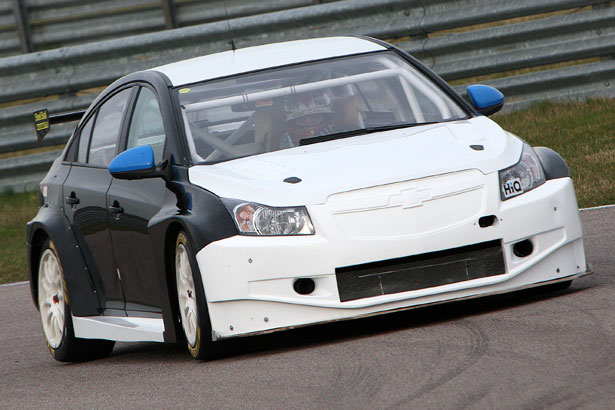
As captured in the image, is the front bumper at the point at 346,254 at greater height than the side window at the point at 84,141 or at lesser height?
lesser

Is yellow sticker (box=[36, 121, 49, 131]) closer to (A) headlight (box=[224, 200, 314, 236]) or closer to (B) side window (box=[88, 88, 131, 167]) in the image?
(B) side window (box=[88, 88, 131, 167])

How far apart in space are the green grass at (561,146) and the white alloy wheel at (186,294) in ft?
17.8

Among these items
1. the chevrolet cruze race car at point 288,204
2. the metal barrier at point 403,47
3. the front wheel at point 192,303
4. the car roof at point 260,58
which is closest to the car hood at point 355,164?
the chevrolet cruze race car at point 288,204

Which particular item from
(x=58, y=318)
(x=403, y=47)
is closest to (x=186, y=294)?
(x=58, y=318)

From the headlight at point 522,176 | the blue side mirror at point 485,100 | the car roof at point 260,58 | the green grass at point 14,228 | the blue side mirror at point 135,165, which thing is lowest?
the green grass at point 14,228

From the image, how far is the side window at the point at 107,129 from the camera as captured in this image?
24.9ft

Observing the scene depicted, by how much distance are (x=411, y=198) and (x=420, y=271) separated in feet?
1.08

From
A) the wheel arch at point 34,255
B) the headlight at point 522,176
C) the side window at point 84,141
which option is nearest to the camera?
the headlight at point 522,176

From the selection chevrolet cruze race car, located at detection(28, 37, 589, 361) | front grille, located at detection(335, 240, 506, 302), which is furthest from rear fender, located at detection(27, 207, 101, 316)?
front grille, located at detection(335, 240, 506, 302)

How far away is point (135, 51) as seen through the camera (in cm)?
1444

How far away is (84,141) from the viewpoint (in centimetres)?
805

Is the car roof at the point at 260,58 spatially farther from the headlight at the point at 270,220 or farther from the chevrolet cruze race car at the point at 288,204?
the headlight at the point at 270,220

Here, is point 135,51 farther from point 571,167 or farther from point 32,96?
point 571,167

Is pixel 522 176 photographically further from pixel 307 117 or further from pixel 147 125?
pixel 147 125
